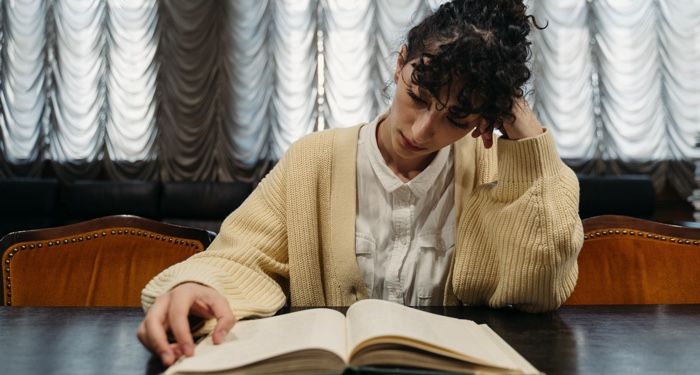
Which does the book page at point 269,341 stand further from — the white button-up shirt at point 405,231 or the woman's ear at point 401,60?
the woman's ear at point 401,60

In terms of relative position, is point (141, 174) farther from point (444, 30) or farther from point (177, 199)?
point (444, 30)

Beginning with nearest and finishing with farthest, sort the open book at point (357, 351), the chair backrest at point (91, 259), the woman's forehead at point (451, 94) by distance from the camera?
1. the open book at point (357, 351)
2. the woman's forehead at point (451, 94)
3. the chair backrest at point (91, 259)

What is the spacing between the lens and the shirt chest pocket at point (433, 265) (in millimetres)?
1207

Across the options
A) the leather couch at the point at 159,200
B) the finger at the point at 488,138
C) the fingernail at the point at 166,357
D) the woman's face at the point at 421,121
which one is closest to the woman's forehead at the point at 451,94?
the woman's face at the point at 421,121

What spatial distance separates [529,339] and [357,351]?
32 centimetres

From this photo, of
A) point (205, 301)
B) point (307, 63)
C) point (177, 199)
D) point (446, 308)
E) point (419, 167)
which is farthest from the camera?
point (307, 63)

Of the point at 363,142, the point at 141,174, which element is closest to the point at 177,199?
the point at 141,174

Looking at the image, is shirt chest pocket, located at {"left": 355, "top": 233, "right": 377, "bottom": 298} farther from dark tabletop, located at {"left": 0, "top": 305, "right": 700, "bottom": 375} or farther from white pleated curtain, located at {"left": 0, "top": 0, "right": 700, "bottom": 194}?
white pleated curtain, located at {"left": 0, "top": 0, "right": 700, "bottom": 194}

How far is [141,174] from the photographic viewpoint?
5172 mm

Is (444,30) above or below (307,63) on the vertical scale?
below

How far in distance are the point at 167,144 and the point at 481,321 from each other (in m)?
4.59

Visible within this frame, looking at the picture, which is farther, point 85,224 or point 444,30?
point 85,224

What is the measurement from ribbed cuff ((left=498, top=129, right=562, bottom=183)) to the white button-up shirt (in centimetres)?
14

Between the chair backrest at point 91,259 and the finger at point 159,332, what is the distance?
673mm
